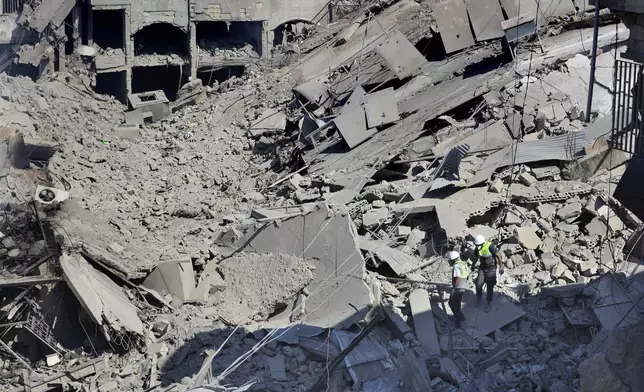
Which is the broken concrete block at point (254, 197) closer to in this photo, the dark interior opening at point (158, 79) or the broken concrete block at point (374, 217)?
the broken concrete block at point (374, 217)

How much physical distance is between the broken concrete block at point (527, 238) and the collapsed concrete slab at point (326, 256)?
202 centimetres

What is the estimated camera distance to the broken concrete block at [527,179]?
13355mm

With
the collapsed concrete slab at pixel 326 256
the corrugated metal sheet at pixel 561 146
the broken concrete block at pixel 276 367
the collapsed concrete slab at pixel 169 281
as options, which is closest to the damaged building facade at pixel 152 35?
the corrugated metal sheet at pixel 561 146

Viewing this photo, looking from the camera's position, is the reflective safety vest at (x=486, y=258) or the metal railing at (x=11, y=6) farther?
the metal railing at (x=11, y=6)

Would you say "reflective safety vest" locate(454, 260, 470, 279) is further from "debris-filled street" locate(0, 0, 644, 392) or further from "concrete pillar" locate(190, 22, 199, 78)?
"concrete pillar" locate(190, 22, 199, 78)

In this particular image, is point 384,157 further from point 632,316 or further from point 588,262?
point 632,316

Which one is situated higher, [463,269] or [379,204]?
[463,269]

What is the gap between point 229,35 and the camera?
27.4m

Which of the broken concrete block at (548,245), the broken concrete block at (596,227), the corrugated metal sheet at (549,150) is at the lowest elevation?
the broken concrete block at (548,245)

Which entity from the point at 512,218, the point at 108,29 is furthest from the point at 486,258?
the point at 108,29

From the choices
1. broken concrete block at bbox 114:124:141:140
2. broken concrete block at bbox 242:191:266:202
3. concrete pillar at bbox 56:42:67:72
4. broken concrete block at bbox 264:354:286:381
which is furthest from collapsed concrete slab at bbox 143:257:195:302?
concrete pillar at bbox 56:42:67:72

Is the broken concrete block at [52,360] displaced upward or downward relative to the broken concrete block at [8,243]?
downward

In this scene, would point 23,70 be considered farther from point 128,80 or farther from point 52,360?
point 52,360

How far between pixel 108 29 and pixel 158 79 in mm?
1947
